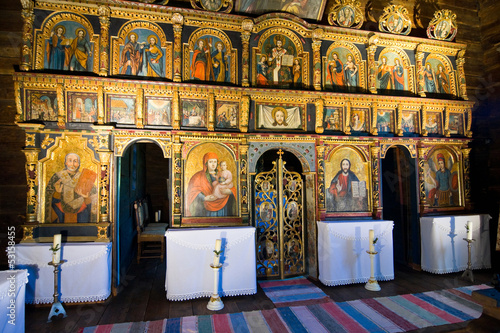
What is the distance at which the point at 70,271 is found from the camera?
535cm

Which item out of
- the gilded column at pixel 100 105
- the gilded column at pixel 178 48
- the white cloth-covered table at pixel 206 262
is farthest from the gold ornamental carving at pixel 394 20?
the gilded column at pixel 100 105

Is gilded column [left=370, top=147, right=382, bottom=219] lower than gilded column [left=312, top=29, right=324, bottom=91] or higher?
lower

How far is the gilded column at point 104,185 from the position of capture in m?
5.87

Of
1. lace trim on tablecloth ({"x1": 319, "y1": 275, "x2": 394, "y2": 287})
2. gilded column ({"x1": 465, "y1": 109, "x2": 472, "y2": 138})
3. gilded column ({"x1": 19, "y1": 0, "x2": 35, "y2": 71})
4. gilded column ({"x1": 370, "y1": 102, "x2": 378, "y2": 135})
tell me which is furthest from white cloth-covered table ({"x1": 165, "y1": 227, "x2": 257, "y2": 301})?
gilded column ({"x1": 465, "y1": 109, "x2": 472, "y2": 138})

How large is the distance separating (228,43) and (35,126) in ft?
14.5

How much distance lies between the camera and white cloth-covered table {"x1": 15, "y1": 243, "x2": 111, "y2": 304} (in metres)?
5.20

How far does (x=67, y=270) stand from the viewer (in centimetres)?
534

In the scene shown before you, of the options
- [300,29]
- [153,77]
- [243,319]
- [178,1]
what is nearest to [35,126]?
[153,77]

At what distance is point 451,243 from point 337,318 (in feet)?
13.7

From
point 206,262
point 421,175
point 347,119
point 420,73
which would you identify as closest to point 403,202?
point 421,175

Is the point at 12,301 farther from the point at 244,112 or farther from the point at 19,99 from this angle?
the point at 244,112

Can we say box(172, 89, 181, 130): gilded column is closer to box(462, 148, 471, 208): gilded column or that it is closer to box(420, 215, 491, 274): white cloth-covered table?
box(420, 215, 491, 274): white cloth-covered table

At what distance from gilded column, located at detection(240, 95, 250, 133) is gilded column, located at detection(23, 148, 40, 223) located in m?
4.16

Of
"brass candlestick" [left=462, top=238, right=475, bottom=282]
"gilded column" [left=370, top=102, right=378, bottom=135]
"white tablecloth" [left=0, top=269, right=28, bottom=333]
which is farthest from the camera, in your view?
"gilded column" [left=370, top=102, right=378, bottom=135]
